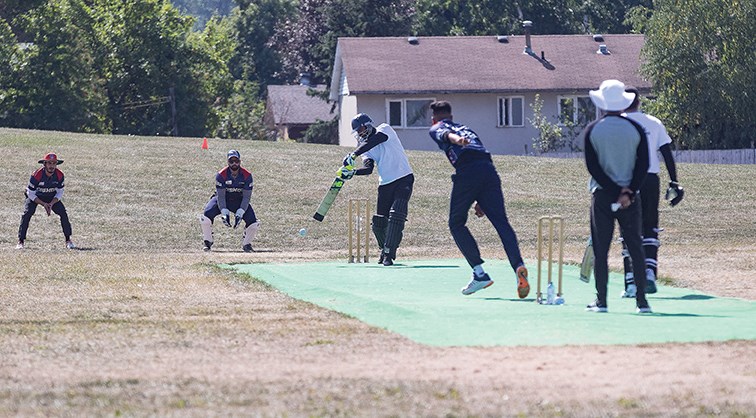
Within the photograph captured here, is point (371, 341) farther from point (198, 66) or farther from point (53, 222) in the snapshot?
point (198, 66)

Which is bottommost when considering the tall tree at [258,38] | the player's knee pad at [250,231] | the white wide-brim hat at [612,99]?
the player's knee pad at [250,231]

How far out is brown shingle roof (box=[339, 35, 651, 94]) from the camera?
181 ft

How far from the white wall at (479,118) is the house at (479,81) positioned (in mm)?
41

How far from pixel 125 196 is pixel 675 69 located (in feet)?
86.9

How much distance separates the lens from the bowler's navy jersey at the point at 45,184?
77.2 ft

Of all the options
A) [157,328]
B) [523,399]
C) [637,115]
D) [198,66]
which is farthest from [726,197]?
[198,66]

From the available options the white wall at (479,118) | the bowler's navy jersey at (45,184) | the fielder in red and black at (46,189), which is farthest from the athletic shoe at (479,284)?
the white wall at (479,118)

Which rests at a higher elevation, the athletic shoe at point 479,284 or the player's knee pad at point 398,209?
the player's knee pad at point 398,209

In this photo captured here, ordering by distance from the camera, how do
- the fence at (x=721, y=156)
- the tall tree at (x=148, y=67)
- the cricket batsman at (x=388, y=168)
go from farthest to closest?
the tall tree at (x=148, y=67) < the fence at (x=721, y=156) < the cricket batsman at (x=388, y=168)

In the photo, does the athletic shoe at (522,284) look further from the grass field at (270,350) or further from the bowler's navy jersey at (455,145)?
the grass field at (270,350)

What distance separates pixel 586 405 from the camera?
287 inches

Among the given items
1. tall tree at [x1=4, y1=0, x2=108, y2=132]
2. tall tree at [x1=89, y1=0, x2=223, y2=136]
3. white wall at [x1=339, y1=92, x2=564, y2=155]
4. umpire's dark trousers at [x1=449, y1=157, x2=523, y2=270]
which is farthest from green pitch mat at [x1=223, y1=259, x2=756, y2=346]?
tall tree at [x1=89, y1=0, x2=223, y2=136]

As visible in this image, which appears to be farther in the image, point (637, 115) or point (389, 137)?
point (389, 137)

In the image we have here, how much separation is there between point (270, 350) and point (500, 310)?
109 inches
